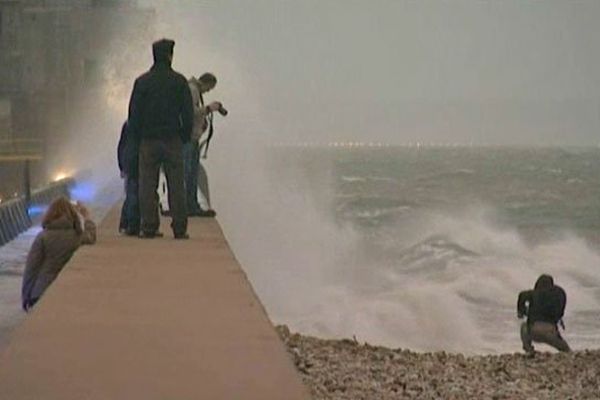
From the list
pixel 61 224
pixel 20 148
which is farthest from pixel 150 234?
pixel 20 148

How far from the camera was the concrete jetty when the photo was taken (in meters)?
6.39

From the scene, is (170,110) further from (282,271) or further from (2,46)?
(2,46)

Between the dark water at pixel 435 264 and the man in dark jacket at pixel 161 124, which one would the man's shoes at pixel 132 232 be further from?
the dark water at pixel 435 264

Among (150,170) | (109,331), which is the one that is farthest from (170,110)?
(109,331)

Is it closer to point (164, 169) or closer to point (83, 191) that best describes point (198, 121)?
point (164, 169)

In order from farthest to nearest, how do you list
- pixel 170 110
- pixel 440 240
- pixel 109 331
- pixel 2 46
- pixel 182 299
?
1. pixel 2 46
2. pixel 440 240
3. pixel 170 110
4. pixel 182 299
5. pixel 109 331

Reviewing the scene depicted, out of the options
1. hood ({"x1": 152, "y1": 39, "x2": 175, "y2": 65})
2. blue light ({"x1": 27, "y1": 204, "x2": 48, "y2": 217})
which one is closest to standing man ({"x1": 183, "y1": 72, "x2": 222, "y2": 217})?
hood ({"x1": 152, "y1": 39, "x2": 175, "y2": 65})

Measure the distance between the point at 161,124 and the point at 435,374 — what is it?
3.17m

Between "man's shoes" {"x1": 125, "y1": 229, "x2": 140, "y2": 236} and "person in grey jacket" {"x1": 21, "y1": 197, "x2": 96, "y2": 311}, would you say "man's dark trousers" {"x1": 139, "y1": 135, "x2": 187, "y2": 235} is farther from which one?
"person in grey jacket" {"x1": 21, "y1": 197, "x2": 96, "y2": 311}

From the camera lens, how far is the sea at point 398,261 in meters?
24.0

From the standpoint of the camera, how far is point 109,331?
7.99 meters

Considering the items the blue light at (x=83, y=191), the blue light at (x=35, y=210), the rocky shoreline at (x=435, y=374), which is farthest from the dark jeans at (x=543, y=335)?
the blue light at (x=83, y=191)

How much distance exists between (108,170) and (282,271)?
686 inches

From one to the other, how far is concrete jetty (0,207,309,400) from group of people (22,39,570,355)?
31 cm
